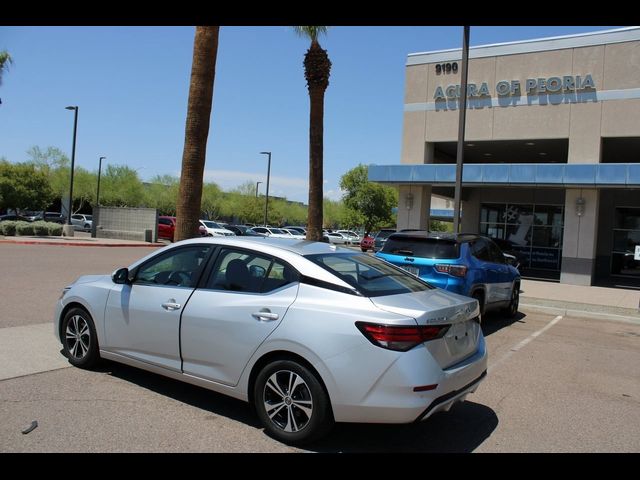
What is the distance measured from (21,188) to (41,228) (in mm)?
19793

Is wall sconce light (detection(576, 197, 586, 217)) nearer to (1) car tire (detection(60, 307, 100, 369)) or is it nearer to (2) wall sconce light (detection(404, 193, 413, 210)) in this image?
(2) wall sconce light (detection(404, 193, 413, 210))

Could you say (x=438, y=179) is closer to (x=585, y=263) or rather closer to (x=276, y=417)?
(x=585, y=263)

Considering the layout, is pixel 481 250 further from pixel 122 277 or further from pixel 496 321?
pixel 122 277

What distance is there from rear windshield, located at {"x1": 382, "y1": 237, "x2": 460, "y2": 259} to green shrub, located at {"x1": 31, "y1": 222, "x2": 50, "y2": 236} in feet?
89.8

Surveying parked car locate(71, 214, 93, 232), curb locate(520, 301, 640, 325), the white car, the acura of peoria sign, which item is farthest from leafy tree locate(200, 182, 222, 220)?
curb locate(520, 301, 640, 325)

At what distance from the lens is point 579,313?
1247 cm

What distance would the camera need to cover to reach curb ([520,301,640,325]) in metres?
11.9

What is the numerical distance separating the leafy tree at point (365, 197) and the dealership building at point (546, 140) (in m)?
29.4

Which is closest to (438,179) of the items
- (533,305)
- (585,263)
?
(585,263)

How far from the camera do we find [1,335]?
7160 mm

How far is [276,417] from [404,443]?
1045 millimetres

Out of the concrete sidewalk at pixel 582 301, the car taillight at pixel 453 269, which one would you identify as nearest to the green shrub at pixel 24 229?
the concrete sidewalk at pixel 582 301

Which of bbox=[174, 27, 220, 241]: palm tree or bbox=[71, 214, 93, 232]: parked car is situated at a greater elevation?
bbox=[174, 27, 220, 241]: palm tree

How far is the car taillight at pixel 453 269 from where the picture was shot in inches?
346
